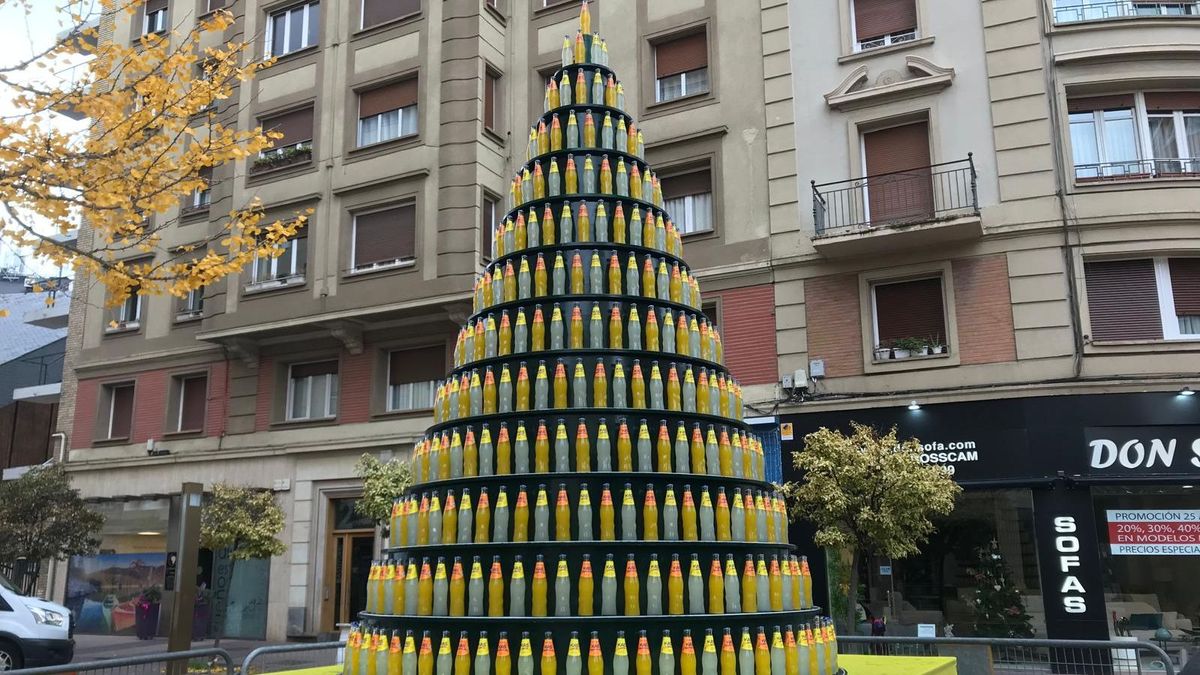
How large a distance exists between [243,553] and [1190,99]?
62.4ft

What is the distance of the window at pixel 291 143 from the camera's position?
2237 cm

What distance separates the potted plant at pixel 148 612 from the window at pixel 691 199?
15.3m

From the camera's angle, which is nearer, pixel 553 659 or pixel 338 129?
pixel 553 659

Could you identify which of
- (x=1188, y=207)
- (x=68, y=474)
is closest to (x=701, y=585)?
(x=1188, y=207)

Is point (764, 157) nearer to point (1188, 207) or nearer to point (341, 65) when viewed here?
point (1188, 207)

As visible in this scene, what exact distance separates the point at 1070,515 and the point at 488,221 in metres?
12.9

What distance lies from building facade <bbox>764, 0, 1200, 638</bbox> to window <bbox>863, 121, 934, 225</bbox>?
40 mm

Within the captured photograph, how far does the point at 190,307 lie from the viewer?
79.2 ft

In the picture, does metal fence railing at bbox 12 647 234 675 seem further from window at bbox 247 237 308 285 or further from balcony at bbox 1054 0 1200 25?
balcony at bbox 1054 0 1200 25

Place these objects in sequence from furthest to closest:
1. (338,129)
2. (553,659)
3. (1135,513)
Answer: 1. (338,129)
2. (1135,513)
3. (553,659)

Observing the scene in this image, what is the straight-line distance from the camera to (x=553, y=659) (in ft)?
19.0

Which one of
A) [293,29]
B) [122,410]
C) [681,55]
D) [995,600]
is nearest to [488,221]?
[681,55]

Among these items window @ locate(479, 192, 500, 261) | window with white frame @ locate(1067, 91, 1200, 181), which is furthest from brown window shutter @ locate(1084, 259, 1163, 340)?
window @ locate(479, 192, 500, 261)

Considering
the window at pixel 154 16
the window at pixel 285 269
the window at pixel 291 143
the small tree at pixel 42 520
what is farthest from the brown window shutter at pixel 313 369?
the window at pixel 154 16
